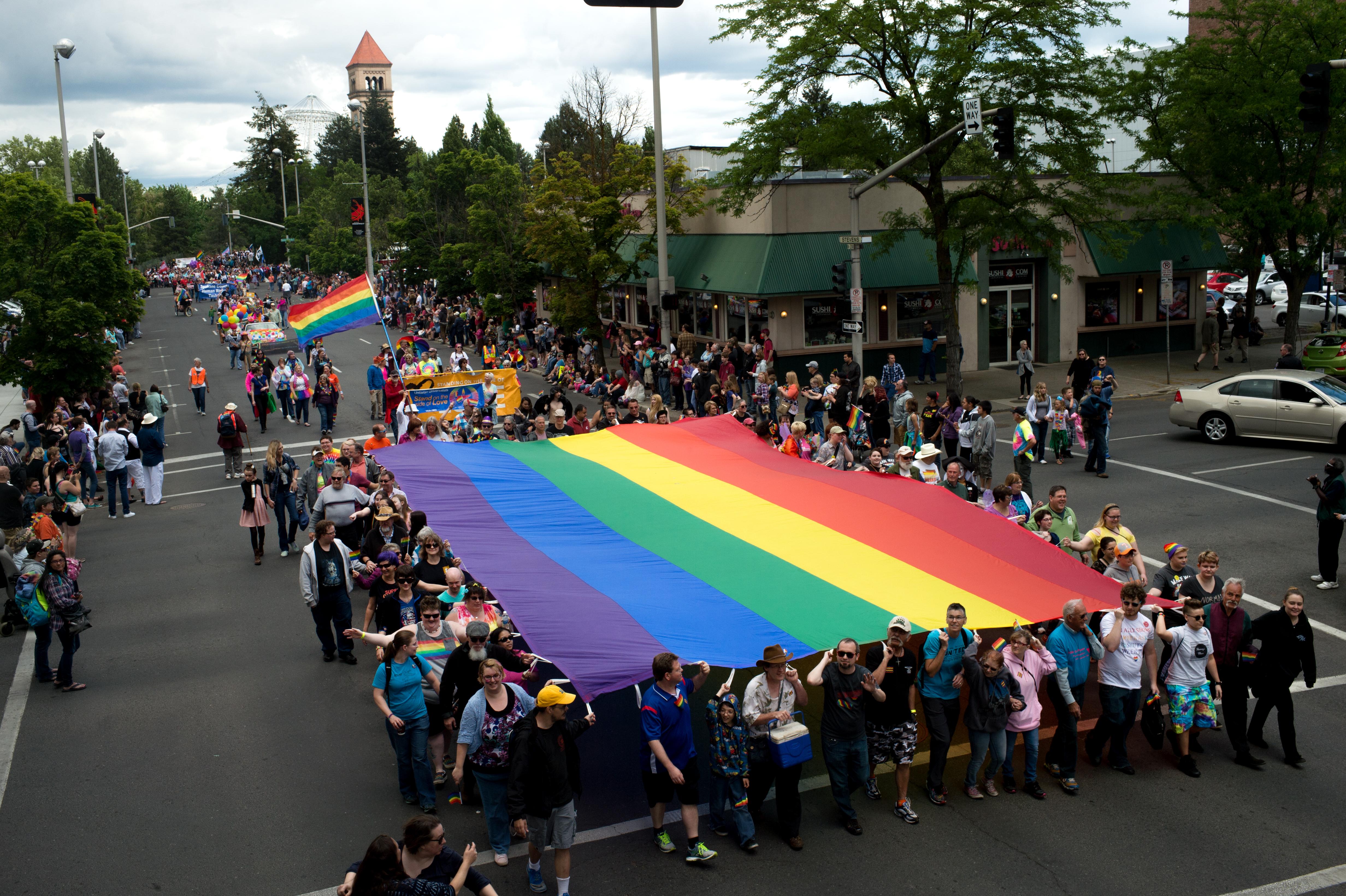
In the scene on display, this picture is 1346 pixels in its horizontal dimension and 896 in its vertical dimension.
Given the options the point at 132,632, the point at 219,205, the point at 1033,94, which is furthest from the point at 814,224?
the point at 219,205

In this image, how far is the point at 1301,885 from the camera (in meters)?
7.31

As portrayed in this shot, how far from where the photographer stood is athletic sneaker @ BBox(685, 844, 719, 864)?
7.59 metres

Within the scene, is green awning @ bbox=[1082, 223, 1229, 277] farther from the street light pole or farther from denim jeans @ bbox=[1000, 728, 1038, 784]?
denim jeans @ bbox=[1000, 728, 1038, 784]

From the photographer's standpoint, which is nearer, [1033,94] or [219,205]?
[1033,94]

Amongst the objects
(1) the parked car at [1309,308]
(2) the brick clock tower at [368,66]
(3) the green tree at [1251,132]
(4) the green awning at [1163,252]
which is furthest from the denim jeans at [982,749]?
(2) the brick clock tower at [368,66]

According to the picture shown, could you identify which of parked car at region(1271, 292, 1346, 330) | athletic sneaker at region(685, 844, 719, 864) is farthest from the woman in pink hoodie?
parked car at region(1271, 292, 1346, 330)

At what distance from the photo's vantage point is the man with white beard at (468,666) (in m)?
8.20

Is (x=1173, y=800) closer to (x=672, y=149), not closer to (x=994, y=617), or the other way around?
(x=994, y=617)

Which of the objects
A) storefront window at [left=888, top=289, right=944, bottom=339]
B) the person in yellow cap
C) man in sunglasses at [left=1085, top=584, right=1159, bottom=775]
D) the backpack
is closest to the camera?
the person in yellow cap

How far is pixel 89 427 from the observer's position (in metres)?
20.6

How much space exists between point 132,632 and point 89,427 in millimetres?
Answer: 9523

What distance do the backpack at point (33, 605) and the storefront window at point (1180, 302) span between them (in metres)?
34.1

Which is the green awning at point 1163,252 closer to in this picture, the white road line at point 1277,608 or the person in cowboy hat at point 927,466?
the person in cowboy hat at point 927,466

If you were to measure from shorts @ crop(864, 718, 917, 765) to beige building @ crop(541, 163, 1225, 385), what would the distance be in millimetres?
20367
